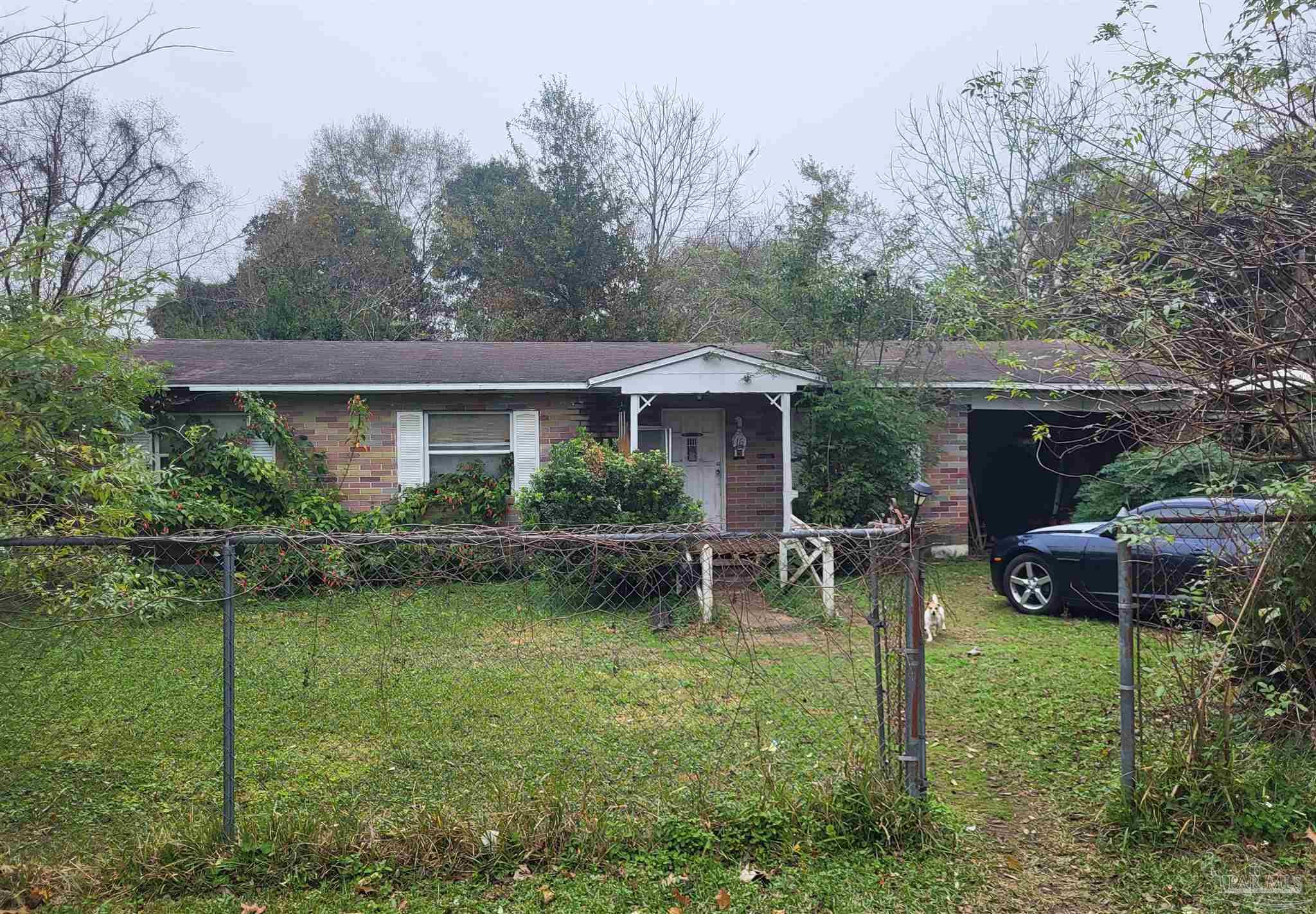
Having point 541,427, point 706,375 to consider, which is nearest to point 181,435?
point 541,427

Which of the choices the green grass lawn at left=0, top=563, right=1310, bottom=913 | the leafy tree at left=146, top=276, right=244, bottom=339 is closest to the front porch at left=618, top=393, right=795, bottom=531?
the green grass lawn at left=0, top=563, right=1310, bottom=913

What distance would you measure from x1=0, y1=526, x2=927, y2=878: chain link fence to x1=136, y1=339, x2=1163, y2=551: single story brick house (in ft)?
16.0

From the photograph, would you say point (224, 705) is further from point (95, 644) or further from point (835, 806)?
point (95, 644)

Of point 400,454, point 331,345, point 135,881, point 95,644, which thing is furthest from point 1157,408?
point 331,345

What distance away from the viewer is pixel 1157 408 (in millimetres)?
5438

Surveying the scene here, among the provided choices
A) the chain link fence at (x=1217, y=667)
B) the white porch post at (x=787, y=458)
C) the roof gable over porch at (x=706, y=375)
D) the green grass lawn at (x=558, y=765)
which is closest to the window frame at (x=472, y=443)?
the roof gable over porch at (x=706, y=375)

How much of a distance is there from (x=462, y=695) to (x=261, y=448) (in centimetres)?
705

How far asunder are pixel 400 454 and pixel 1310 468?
1009 centimetres

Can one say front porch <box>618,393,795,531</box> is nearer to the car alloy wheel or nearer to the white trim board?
the white trim board

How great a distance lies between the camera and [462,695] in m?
6.00

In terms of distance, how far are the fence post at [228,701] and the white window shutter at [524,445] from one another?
8.13 m

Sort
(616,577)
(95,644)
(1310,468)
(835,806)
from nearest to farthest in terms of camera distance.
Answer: (835,806) → (1310,468) → (95,644) → (616,577)

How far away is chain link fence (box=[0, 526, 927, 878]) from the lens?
430 centimetres

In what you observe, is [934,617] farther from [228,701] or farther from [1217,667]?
[228,701]
